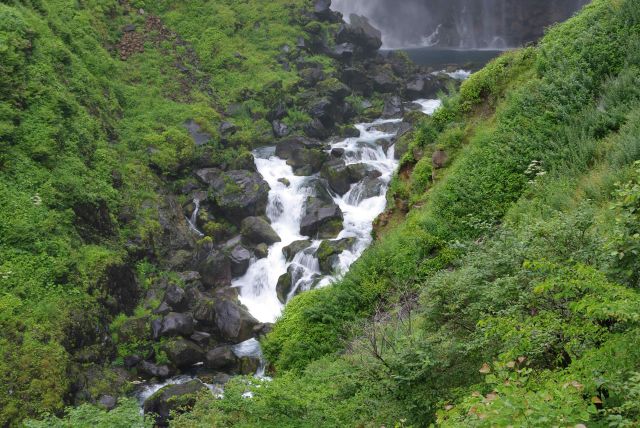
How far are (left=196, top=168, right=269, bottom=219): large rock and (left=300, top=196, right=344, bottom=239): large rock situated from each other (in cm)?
213

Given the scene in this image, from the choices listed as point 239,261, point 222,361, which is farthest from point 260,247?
point 222,361

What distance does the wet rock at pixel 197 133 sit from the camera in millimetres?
24891

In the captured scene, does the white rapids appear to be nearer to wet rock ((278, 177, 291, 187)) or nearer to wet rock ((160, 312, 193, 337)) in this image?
wet rock ((278, 177, 291, 187))

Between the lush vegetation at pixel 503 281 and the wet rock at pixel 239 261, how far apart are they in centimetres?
870

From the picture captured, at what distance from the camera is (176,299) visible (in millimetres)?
17375

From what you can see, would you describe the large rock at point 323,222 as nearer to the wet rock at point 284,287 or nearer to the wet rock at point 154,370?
the wet rock at point 284,287

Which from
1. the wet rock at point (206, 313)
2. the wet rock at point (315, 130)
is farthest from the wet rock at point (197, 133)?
the wet rock at point (206, 313)

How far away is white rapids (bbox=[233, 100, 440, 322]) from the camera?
1894cm

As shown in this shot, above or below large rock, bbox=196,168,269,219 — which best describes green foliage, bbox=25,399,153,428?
below

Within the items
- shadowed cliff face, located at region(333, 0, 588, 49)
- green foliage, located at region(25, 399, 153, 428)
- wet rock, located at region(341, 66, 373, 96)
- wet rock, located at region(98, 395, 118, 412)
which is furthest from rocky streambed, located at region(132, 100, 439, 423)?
shadowed cliff face, located at region(333, 0, 588, 49)

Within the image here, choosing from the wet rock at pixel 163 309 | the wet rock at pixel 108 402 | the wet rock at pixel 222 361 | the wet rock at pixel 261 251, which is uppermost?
the wet rock at pixel 261 251

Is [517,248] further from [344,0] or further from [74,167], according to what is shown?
[344,0]

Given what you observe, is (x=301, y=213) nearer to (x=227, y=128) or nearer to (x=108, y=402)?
(x=227, y=128)

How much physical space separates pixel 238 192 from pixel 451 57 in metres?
27.8
